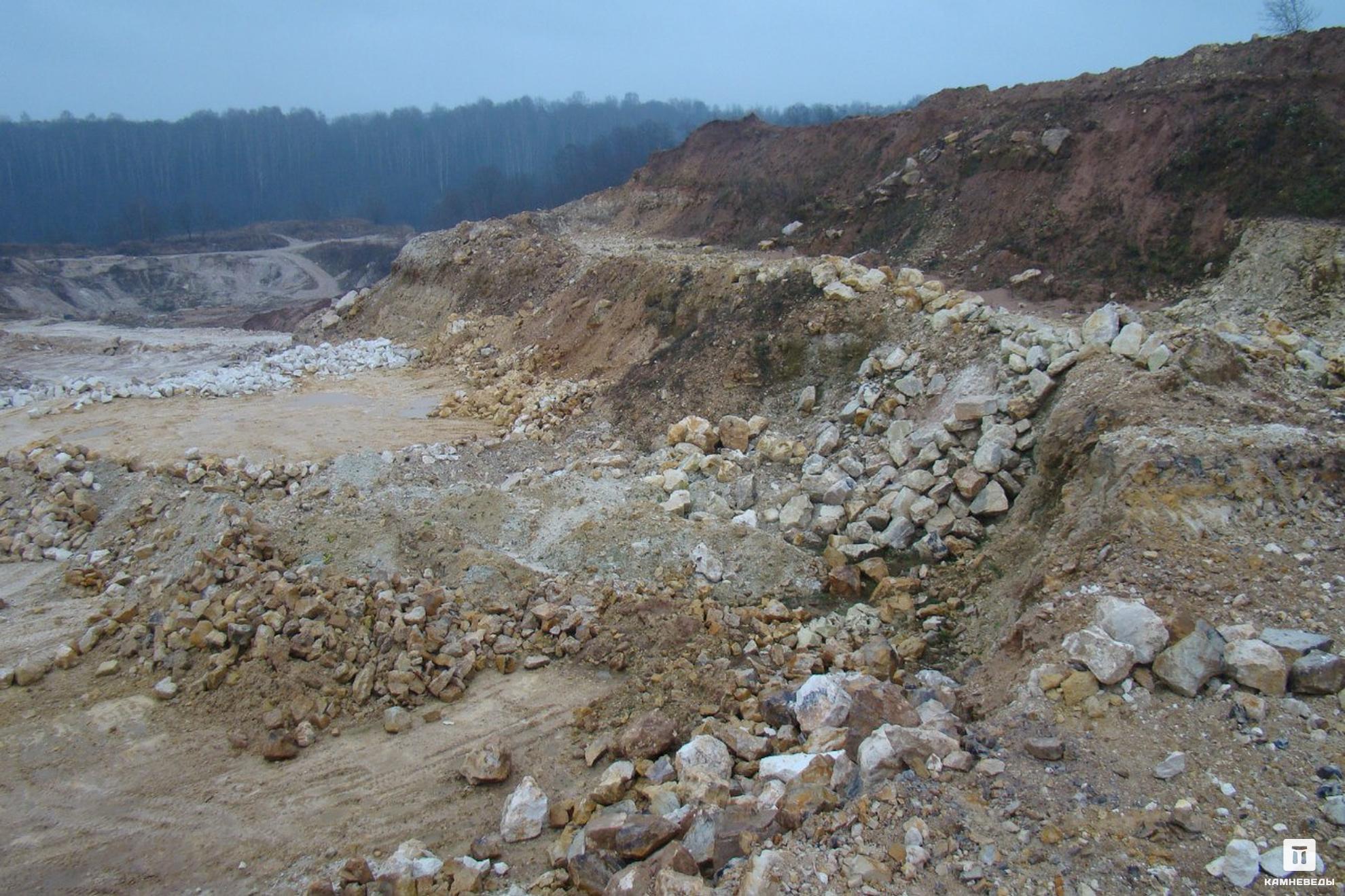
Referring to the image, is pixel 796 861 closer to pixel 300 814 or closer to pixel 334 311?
pixel 300 814

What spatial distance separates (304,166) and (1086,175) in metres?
71.7

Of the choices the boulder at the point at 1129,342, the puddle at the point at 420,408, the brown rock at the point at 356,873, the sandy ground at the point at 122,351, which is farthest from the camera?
the sandy ground at the point at 122,351

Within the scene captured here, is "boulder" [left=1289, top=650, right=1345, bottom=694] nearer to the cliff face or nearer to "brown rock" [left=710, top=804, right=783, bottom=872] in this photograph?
"brown rock" [left=710, top=804, right=783, bottom=872]

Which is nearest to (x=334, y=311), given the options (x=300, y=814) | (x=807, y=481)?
(x=807, y=481)

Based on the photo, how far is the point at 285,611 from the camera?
6367mm

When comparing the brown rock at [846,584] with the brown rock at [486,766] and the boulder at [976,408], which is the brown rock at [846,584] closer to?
the boulder at [976,408]

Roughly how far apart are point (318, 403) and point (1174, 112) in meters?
14.6

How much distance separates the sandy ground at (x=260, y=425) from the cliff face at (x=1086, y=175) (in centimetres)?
897

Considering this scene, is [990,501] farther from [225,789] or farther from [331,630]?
[225,789]

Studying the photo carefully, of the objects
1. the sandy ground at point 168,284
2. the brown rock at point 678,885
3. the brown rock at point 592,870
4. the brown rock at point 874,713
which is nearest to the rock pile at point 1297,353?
the brown rock at point 874,713

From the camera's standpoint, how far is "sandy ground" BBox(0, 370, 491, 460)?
10.4m

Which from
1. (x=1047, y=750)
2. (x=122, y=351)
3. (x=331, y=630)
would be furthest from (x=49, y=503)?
(x=122, y=351)

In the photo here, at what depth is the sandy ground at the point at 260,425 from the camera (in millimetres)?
10430

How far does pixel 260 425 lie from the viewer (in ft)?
37.6
